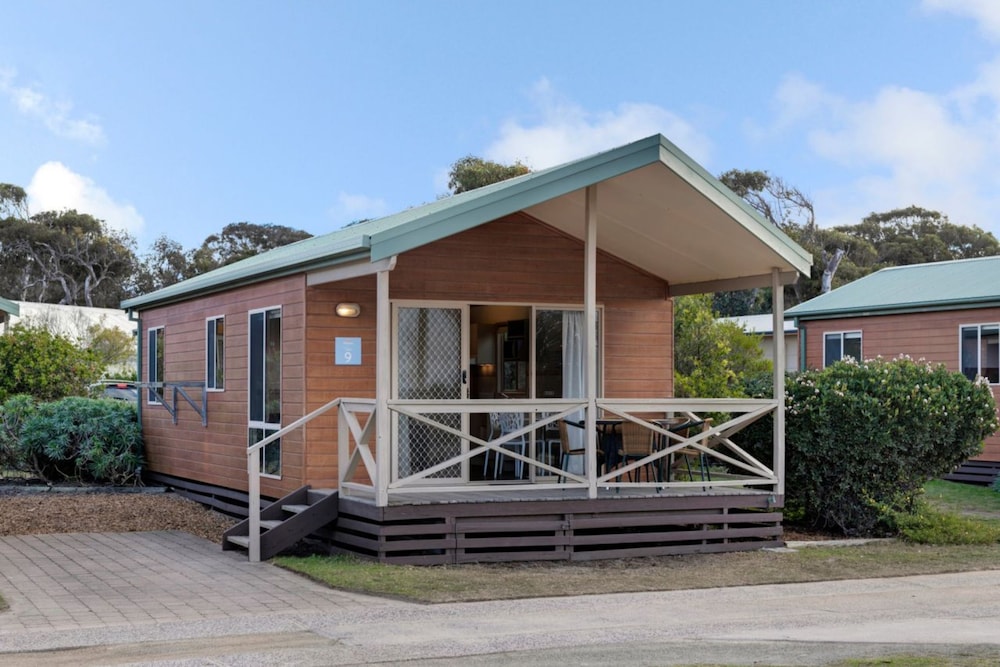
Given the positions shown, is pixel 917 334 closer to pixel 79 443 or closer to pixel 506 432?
pixel 506 432

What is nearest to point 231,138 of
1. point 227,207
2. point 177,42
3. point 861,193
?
point 177,42

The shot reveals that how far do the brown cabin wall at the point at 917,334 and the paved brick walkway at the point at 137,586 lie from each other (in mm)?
11349

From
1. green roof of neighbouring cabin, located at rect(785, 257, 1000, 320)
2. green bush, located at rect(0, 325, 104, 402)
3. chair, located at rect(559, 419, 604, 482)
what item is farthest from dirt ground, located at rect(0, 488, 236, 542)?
green roof of neighbouring cabin, located at rect(785, 257, 1000, 320)

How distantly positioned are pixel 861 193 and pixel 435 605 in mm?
42913

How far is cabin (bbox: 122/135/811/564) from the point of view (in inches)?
408

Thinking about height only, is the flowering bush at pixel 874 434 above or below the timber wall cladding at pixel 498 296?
below

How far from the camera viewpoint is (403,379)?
11.9m

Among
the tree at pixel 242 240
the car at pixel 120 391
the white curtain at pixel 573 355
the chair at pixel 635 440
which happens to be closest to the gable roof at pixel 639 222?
the white curtain at pixel 573 355

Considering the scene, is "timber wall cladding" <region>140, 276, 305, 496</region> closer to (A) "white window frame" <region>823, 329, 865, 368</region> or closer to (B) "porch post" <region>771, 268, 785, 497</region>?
(B) "porch post" <region>771, 268, 785, 497</region>

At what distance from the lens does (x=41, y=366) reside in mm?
19672

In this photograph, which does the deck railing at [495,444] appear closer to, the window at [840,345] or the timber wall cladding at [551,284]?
the timber wall cladding at [551,284]

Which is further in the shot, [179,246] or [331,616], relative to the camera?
[179,246]

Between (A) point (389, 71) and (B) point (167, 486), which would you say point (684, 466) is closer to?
(B) point (167, 486)

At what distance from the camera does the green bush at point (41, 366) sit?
64.2 ft
